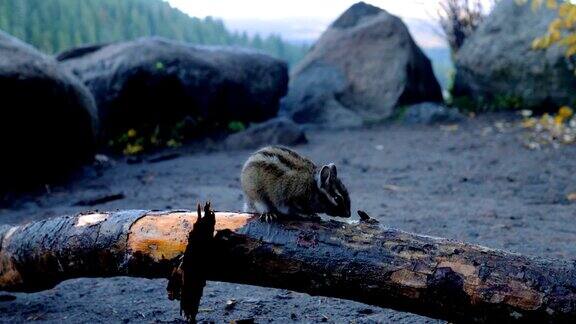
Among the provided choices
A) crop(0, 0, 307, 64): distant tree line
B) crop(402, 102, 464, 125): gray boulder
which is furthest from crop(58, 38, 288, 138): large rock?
crop(402, 102, 464, 125): gray boulder

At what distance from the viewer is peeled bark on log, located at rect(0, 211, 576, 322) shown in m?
2.59

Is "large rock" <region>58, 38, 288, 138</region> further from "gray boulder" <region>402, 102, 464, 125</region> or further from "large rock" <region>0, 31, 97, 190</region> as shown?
"gray boulder" <region>402, 102, 464, 125</region>

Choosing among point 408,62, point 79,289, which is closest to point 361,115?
point 408,62

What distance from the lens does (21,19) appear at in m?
11.2

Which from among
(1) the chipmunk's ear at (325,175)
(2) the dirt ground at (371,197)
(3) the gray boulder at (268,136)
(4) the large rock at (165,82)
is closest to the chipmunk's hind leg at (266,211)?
(1) the chipmunk's ear at (325,175)

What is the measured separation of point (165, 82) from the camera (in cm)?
1204

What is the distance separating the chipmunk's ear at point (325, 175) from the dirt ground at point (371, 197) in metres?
0.80

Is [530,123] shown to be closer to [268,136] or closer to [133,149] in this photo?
[268,136]

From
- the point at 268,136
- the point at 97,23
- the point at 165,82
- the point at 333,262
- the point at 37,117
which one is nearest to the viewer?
the point at 333,262

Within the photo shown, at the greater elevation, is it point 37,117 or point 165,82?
point 37,117

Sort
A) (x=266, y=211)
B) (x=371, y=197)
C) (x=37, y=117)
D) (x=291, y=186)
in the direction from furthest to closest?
(x=37, y=117) → (x=371, y=197) → (x=291, y=186) → (x=266, y=211)

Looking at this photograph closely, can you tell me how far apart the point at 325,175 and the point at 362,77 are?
38.2 ft

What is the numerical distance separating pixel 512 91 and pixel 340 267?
38.6 feet

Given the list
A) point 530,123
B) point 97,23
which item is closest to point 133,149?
point 97,23
